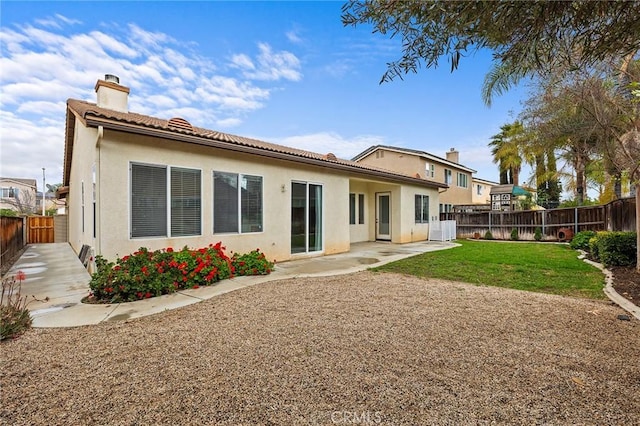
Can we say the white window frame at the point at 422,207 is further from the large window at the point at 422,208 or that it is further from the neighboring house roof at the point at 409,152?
the neighboring house roof at the point at 409,152

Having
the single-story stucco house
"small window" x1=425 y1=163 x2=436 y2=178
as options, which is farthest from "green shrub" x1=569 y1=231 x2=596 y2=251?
"small window" x1=425 y1=163 x2=436 y2=178

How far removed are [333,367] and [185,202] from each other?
5.85 metres

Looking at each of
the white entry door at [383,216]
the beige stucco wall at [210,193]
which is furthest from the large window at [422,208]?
the beige stucco wall at [210,193]

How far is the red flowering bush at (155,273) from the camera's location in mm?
5496

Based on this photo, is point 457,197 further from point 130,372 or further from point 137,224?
point 130,372

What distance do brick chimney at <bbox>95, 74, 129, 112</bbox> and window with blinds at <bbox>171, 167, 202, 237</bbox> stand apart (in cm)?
414

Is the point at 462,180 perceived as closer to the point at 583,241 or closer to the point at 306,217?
the point at 583,241

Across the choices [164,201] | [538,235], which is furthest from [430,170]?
[164,201]

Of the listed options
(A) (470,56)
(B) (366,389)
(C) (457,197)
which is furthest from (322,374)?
(C) (457,197)

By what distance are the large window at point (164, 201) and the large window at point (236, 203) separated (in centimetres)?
53

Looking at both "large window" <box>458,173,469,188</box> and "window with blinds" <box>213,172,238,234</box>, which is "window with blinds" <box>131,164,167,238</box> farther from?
"large window" <box>458,173,469,188</box>

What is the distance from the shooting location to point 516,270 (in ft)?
27.4

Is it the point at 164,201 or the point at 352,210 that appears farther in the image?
the point at 352,210

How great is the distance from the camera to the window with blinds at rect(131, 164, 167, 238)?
677cm
